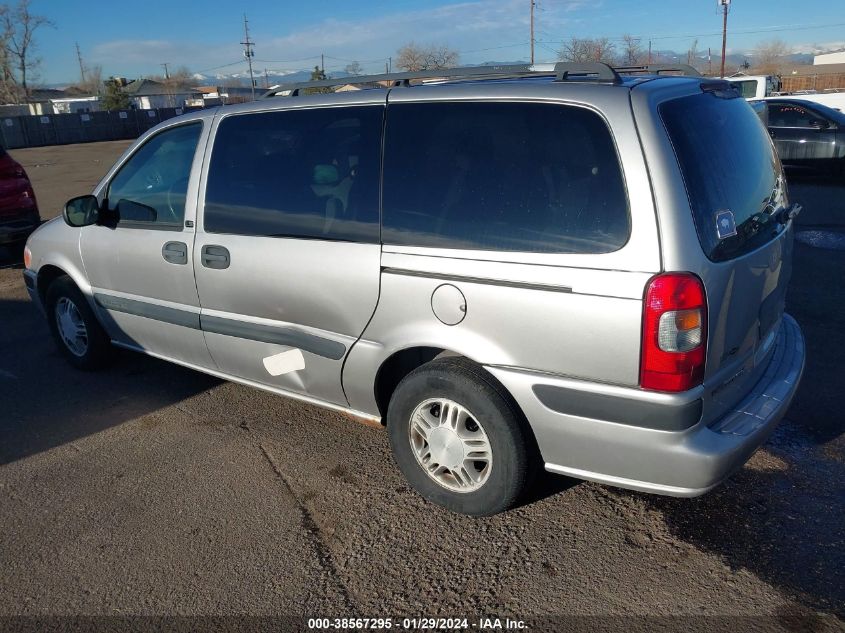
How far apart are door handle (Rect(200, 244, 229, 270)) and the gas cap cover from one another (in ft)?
4.57

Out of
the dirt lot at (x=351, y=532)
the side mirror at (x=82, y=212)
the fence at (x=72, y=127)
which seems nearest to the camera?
the dirt lot at (x=351, y=532)

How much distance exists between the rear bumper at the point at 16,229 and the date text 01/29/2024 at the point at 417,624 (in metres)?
7.74

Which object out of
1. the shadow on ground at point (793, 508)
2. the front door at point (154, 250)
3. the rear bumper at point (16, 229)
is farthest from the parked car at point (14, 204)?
the shadow on ground at point (793, 508)

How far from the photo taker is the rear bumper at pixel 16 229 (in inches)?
335

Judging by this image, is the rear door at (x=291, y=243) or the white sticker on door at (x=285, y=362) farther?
the white sticker on door at (x=285, y=362)

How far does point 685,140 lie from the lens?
2686 mm

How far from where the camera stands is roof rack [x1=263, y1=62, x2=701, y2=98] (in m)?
2.97

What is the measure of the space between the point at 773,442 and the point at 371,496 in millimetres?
2150

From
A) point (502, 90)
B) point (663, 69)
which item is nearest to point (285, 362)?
point (502, 90)

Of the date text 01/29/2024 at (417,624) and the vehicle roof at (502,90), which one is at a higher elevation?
the vehicle roof at (502,90)

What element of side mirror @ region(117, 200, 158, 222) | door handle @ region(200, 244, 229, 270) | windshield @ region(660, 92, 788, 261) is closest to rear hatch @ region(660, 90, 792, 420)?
windshield @ region(660, 92, 788, 261)

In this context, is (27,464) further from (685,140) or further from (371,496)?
(685,140)

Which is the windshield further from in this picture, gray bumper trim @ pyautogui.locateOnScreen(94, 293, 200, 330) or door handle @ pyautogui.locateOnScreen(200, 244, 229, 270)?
gray bumper trim @ pyautogui.locateOnScreen(94, 293, 200, 330)

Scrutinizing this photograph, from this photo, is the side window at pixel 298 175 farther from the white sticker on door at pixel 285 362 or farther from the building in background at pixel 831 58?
the building in background at pixel 831 58
